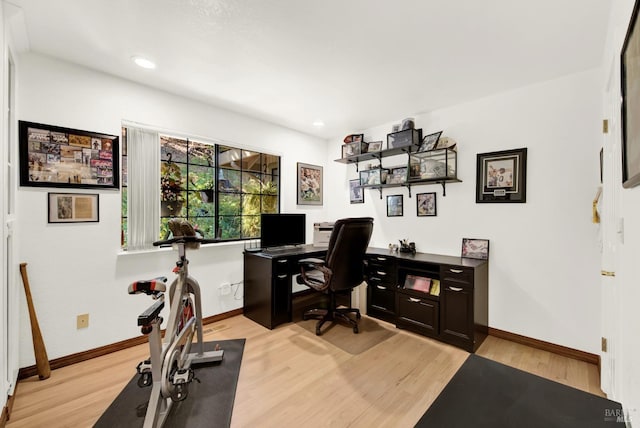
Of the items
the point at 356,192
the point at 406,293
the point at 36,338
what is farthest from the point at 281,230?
the point at 36,338

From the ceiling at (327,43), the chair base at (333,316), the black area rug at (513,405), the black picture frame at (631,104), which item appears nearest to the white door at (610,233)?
the ceiling at (327,43)

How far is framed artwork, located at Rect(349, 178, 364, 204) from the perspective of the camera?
161 inches

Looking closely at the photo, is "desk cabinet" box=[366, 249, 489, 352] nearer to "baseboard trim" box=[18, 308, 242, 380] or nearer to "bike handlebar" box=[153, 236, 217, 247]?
"bike handlebar" box=[153, 236, 217, 247]

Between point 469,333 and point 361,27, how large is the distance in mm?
2686

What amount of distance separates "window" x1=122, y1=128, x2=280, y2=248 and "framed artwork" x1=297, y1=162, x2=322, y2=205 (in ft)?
1.22

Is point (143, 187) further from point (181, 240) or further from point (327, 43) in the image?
point (327, 43)

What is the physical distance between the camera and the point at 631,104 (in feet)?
3.08

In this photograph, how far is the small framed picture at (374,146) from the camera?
12.2 ft

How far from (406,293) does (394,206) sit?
1.21 meters

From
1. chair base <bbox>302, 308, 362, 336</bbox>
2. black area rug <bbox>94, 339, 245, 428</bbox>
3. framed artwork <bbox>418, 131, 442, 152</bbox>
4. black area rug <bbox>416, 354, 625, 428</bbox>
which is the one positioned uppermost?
framed artwork <bbox>418, 131, 442, 152</bbox>

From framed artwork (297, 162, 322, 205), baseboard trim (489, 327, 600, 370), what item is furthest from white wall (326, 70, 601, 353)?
framed artwork (297, 162, 322, 205)

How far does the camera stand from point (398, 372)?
221 centimetres

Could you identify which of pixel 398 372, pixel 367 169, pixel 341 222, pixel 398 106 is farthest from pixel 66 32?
pixel 398 372

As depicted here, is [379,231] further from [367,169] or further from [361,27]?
[361,27]
